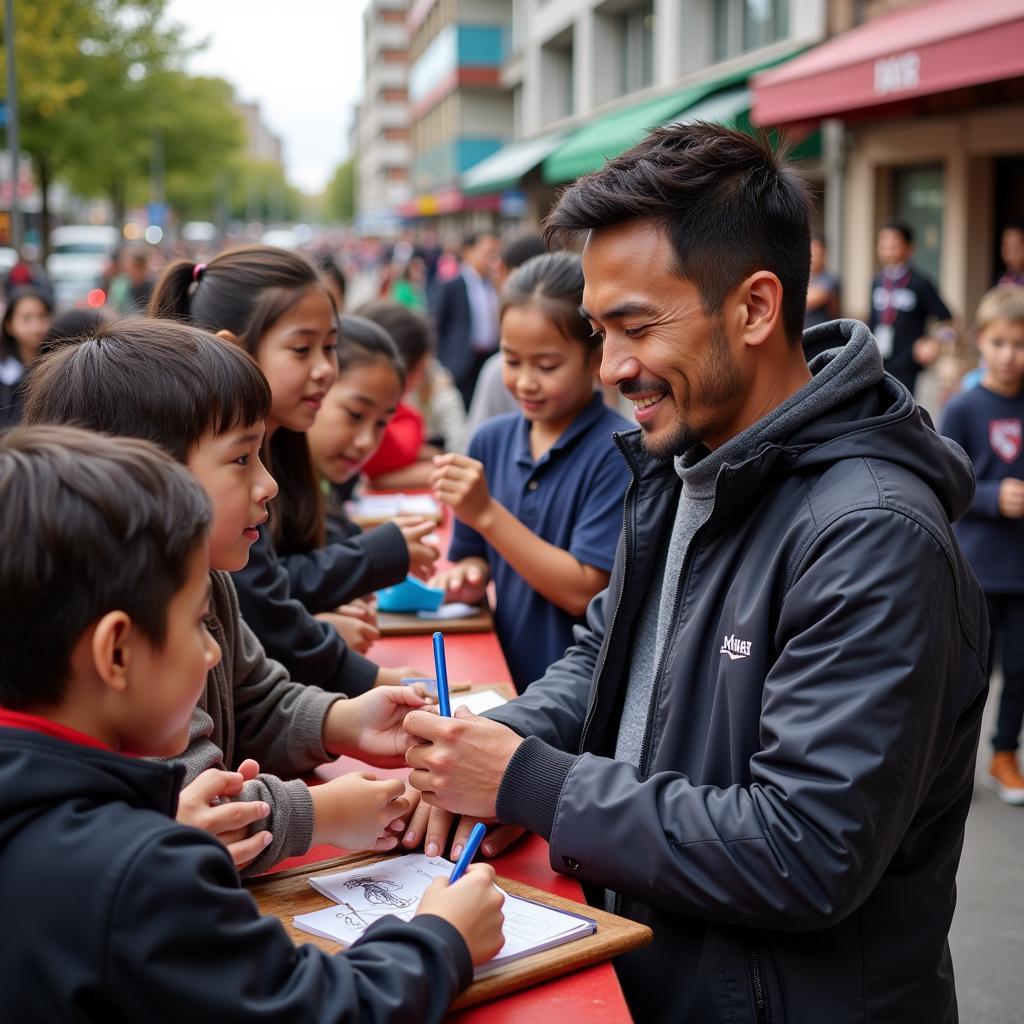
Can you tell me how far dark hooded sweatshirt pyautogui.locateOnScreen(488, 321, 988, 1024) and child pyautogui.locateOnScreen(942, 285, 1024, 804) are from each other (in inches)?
119

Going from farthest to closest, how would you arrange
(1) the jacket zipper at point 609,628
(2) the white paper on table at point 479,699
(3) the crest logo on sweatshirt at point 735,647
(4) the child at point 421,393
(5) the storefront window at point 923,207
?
(5) the storefront window at point 923,207 < (4) the child at point 421,393 < (2) the white paper on table at point 479,699 < (1) the jacket zipper at point 609,628 < (3) the crest logo on sweatshirt at point 735,647

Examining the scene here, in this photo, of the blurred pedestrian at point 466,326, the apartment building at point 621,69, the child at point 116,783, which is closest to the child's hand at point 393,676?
the child at point 116,783

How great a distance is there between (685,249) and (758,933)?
38.8 inches

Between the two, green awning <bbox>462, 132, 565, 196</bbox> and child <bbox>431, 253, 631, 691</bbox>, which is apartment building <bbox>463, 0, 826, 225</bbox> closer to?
green awning <bbox>462, 132, 565, 196</bbox>

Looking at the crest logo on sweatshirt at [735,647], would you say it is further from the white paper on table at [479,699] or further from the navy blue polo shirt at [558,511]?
the navy blue polo shirt at [558,511]

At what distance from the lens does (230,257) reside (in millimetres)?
2992

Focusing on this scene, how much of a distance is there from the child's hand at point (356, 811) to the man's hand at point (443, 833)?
4 cm

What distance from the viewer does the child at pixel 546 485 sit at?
309cm

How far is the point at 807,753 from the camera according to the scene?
1.53 metres

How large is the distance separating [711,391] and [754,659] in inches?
17.2

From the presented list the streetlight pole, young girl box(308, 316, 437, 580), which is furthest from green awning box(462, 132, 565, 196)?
young girl box(308, 316, 437, 580)

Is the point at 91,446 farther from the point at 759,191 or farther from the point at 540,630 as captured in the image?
the point at 540,630

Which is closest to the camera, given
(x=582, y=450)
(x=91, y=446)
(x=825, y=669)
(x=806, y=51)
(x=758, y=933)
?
(x=91, y=446)

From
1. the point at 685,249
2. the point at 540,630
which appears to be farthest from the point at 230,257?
the point at 685,249
